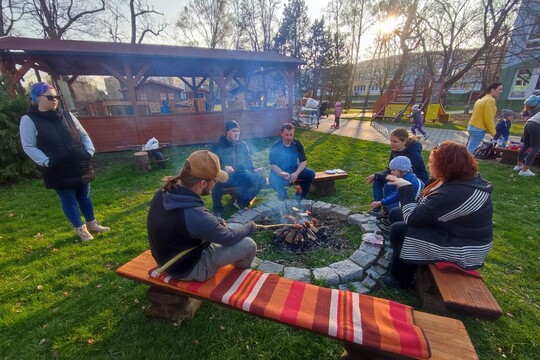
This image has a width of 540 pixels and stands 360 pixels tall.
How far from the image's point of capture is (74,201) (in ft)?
10.7

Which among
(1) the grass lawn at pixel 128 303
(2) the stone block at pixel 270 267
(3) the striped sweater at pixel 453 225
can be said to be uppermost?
(3) the striped sweater at pixel 453 225

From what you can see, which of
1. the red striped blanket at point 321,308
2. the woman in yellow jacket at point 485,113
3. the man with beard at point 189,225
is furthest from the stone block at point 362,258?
the woman in yellow jacket at point 485,113

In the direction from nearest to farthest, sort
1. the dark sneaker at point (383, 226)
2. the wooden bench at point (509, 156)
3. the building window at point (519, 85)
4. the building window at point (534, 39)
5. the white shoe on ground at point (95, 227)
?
the dark sneaker at point (383, 226)
the white shoe on ground at point (95, 227)
the wooden bench at point (509, 156)
the building window at point (534, 39)
the building window at point (519, 85)

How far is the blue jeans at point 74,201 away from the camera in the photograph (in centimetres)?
318

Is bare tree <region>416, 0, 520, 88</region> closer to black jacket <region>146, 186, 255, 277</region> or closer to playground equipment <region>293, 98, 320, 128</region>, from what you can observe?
playground equipment <region>293, 98, 320, 128</region>

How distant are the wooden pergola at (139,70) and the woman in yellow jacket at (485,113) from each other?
6.73 metres

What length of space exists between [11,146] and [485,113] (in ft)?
36.4

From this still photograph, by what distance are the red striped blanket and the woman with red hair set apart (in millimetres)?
666

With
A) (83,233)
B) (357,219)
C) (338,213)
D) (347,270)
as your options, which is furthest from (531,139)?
(83,233)

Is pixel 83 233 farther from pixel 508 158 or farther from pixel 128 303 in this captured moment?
pixel 508 158

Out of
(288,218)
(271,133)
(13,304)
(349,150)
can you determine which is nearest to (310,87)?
(271,133)

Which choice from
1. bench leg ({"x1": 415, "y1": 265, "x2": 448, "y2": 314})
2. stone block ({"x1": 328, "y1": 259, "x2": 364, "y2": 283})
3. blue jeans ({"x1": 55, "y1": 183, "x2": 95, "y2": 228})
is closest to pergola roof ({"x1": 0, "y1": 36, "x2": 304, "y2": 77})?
blue jeans ({"x1": 55, "y1": 183, "x2": 95, "y2": 228})

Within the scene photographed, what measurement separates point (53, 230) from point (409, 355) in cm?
483

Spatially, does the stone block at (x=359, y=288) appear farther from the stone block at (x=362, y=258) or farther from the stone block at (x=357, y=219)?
the stone block at (x=357, y=219)
